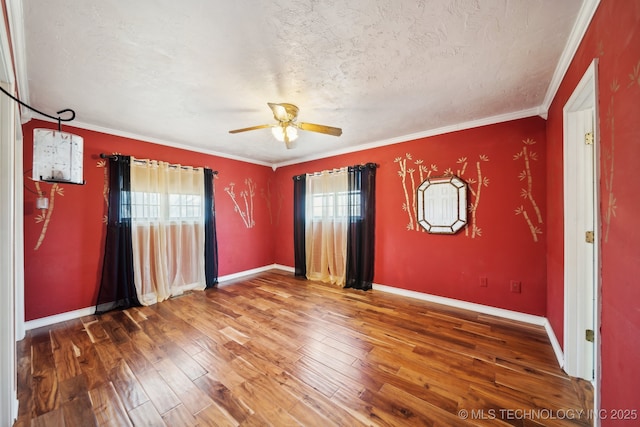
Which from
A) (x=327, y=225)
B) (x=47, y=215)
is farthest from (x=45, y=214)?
(x=327, y=225)

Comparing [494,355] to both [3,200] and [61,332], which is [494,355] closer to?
[3,200]

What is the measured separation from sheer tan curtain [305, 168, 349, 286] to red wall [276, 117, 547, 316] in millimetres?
609

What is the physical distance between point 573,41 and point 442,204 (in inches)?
72.9

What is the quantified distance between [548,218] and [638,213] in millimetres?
1886

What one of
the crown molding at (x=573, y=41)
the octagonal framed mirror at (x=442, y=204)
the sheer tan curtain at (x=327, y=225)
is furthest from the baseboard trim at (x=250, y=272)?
the crown molding at (x=573, y=41)

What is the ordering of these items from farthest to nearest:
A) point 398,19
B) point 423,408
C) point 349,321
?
point 349,321
point 423,408
point 398,19

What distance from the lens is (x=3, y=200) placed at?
47.4 inches

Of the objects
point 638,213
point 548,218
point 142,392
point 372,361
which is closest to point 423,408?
point 372,361

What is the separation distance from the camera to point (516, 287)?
2.58m

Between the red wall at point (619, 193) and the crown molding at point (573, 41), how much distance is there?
0.19ft

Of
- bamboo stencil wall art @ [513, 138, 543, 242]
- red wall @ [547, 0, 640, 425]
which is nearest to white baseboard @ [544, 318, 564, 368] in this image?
bamboo stencil wall art @ [513, 138, 543, 242]

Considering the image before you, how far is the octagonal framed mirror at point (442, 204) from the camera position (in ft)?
9.50

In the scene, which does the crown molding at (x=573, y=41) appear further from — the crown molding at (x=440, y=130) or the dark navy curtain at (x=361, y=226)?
the dark navy curtain at (x=361, y=226)

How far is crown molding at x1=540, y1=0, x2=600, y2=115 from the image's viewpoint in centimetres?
121
